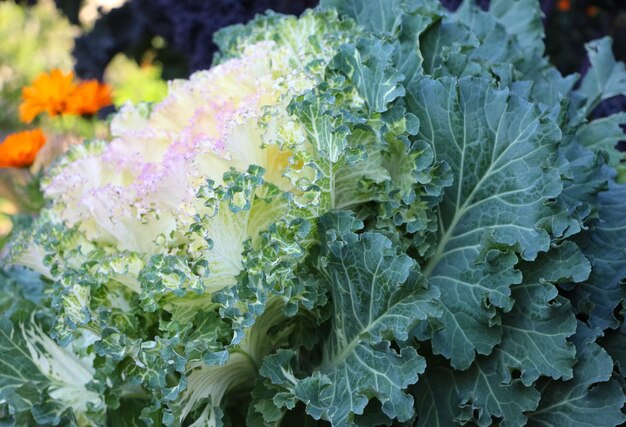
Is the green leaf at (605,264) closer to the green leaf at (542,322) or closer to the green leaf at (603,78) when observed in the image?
the green leaf at (542,322)

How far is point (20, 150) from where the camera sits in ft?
7.70

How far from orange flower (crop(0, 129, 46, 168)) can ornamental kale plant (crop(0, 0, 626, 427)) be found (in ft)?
2.86

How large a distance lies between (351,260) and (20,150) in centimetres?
153

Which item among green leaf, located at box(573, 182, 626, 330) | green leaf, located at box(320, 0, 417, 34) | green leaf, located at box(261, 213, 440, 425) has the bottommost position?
green leaf, located at box(573, 182, 626, 330)

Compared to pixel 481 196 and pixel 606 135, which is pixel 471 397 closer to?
pixel 481 196

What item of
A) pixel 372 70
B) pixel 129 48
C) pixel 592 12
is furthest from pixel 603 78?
pixel 129 48

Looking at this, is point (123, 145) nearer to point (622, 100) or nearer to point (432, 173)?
point (432, 173)

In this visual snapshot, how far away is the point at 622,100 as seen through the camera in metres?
2.45

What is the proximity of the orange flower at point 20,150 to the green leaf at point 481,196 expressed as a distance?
1493mm

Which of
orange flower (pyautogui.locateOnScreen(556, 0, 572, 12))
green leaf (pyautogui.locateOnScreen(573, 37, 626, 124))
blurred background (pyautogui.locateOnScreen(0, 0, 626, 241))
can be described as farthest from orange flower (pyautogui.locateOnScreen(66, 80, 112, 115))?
orange flower (pyautogui.locateOnScreen(556, 0, 572, 12))

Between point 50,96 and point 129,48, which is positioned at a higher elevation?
point 50,96

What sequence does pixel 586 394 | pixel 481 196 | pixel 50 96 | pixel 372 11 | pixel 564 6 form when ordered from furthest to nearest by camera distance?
pixel 564 6 → pixel 50 96 → pixel 372 11 → pixel 481 196 → pixel 586 394

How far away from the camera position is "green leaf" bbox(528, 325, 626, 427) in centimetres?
123

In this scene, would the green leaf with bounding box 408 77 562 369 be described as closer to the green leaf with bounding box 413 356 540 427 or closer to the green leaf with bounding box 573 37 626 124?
the green leaf with bounding box 413 356 540 427
